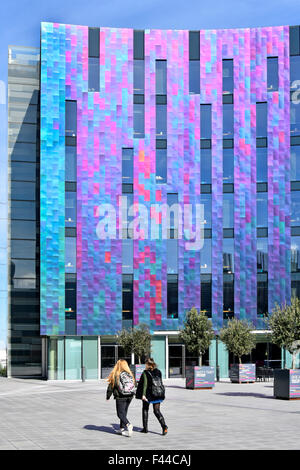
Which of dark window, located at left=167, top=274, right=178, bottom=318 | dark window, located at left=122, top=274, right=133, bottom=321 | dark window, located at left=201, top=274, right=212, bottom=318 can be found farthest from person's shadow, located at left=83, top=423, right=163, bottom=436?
dark window, located at left=201, top=274, right=212, bottom=318

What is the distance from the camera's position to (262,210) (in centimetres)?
5022

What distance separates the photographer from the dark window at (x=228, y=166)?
50.5m

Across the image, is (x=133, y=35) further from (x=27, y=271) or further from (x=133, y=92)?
(x=27, y=271)

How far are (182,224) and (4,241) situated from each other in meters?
17.7

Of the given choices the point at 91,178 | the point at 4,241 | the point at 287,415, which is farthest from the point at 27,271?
the point at 287,415

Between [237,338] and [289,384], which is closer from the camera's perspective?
[289,384]

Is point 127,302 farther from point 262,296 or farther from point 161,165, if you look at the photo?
point 161,165

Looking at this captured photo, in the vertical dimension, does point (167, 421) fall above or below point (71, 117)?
below

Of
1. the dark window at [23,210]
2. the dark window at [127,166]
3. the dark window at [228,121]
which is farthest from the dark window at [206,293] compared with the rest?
the dark window at [23,210]

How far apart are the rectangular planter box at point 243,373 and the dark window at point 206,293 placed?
7.58 m

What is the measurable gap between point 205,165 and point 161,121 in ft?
15.2

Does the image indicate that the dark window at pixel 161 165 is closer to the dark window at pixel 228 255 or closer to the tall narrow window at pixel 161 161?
the tall narrow window at pixel 161 161

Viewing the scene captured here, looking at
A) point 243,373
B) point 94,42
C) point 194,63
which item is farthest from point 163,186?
point 243,373

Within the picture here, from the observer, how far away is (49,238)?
158 feet
